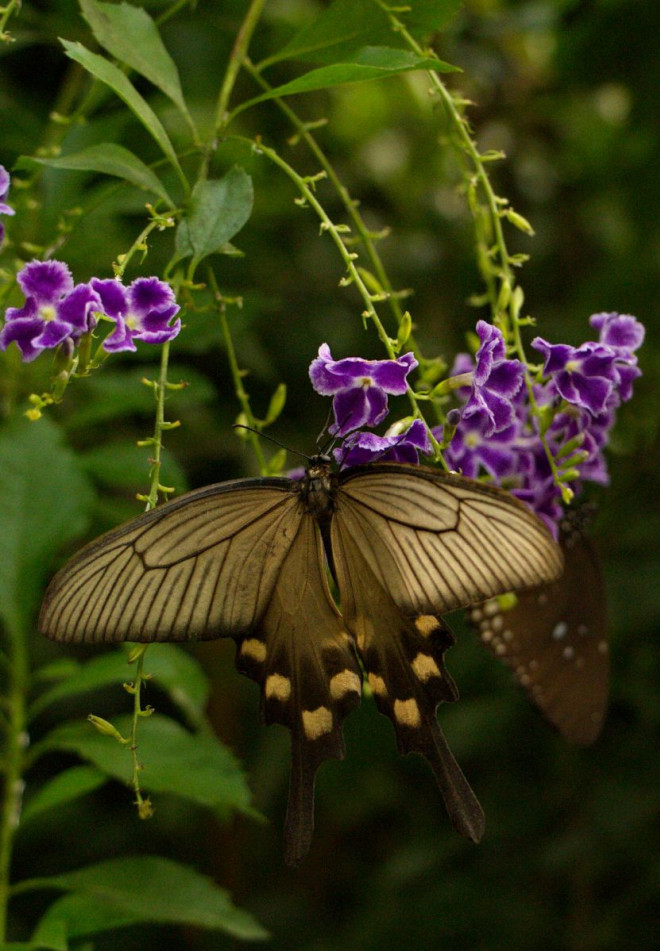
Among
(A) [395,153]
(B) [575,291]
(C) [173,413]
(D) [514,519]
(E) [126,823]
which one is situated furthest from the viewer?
(A) [395,153]

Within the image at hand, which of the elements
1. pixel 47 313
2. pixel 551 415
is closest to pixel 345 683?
pixel 551 415

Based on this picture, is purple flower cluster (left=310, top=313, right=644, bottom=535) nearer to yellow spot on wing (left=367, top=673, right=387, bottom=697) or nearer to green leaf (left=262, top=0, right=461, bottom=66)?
yellow spot on wing (left=367, top=673, right=387, bottom=697)

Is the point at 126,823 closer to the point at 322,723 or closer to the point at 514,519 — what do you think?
the point at 322,723

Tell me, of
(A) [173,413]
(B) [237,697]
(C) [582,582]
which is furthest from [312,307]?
(C) [582,582]

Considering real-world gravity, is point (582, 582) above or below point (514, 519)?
below

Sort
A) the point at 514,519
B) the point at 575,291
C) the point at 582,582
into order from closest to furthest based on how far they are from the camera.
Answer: the point at 514,519, the point at 582,582, the point at 575,291

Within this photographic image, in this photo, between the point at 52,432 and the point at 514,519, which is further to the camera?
the point at 52,432

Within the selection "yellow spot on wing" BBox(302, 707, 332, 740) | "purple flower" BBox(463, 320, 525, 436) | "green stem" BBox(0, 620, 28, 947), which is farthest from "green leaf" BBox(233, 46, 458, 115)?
"green stem" BBox(0, 620, 28, 947)

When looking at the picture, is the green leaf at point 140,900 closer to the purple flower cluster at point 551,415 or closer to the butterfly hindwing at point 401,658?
the butterfly hindwing at point 401,658

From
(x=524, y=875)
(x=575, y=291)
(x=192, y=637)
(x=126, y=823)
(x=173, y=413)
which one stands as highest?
(x=192, y=637)
